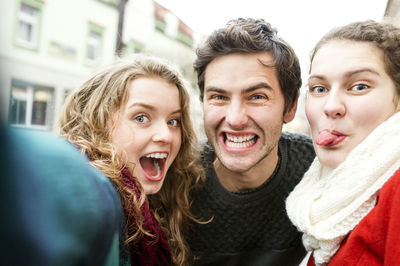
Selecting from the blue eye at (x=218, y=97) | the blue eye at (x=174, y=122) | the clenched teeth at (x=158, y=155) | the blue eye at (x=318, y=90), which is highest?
the blue eye at (x=318, y=90)

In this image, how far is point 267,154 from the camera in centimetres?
249

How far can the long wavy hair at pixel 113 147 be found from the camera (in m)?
1.80

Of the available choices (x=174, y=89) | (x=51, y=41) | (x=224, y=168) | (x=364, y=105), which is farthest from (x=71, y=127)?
(x=51, y=41)

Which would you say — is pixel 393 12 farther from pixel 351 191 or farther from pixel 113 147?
pixel 113 147

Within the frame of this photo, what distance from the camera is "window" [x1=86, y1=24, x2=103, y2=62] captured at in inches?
528

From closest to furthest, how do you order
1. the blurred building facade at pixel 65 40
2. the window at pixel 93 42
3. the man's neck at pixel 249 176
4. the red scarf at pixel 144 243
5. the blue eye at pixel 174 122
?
the red scarf at pixel 144 243, the blue eye at pixel 174 122, the man's neck at pixel 249 176, the blurred building facade at pixel 65 40, the window at pixel 93 42

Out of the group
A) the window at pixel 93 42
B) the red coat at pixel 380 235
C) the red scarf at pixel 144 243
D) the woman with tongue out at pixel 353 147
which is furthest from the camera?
the window at pixel 93 42

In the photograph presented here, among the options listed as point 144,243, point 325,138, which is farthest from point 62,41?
point 325,138

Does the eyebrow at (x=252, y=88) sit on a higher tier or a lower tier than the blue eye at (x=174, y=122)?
higher

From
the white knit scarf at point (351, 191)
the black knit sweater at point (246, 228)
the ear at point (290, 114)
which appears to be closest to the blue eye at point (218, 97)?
the ear at point (290, 114)

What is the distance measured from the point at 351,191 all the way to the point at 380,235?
222 mm

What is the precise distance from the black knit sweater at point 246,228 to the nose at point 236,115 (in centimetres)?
49

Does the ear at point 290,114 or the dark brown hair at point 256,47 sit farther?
the ear at point 290,114

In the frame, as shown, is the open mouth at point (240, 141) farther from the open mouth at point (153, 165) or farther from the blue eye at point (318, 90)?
the blue eye at point (318, 90)
